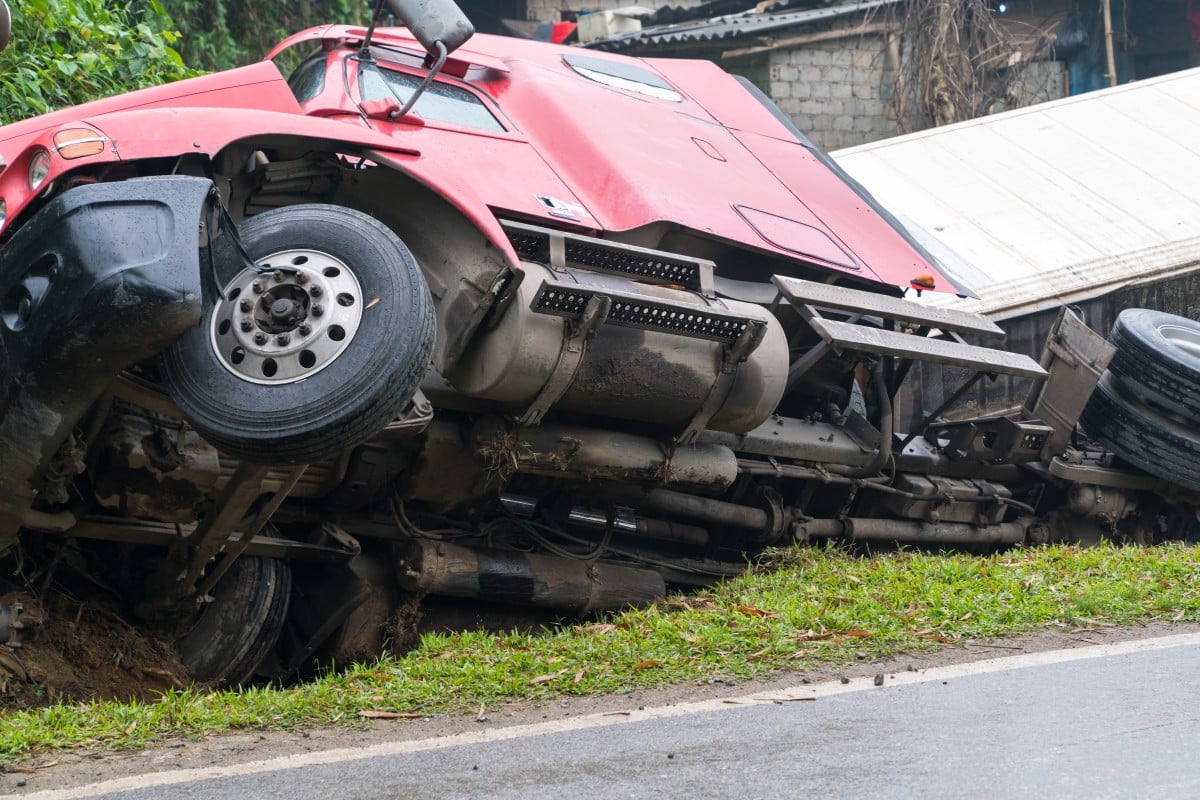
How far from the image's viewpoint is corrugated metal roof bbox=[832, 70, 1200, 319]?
1068 centimetres

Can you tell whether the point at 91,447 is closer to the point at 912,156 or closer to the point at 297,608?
the point at 297,608

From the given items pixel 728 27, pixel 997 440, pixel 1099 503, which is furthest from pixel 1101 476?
pixel 728 27

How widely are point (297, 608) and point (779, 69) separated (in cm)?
1354

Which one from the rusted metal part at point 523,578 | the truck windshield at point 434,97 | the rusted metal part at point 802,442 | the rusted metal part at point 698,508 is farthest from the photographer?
the rusted metal part at point 802,442

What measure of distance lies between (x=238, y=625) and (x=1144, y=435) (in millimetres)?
5200

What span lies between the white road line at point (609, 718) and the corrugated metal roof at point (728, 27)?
13.3 metres

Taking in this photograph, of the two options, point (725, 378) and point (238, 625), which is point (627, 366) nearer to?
point (725, 378)

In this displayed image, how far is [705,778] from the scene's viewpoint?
3471 millimetres

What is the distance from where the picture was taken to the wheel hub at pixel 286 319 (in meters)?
4.24

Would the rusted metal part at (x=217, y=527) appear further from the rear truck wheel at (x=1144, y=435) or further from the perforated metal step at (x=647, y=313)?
the rear truck wheel at (x=1144, y=435)

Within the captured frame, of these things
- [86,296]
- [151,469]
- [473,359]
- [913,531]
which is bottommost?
[913,531]

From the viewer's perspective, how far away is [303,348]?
4266mm

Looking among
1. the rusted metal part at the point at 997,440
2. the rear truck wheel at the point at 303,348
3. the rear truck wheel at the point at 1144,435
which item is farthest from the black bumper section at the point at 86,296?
the rear truck wheel at the point at 1144,435

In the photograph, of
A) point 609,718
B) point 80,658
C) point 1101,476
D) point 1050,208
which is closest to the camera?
point 609,718
